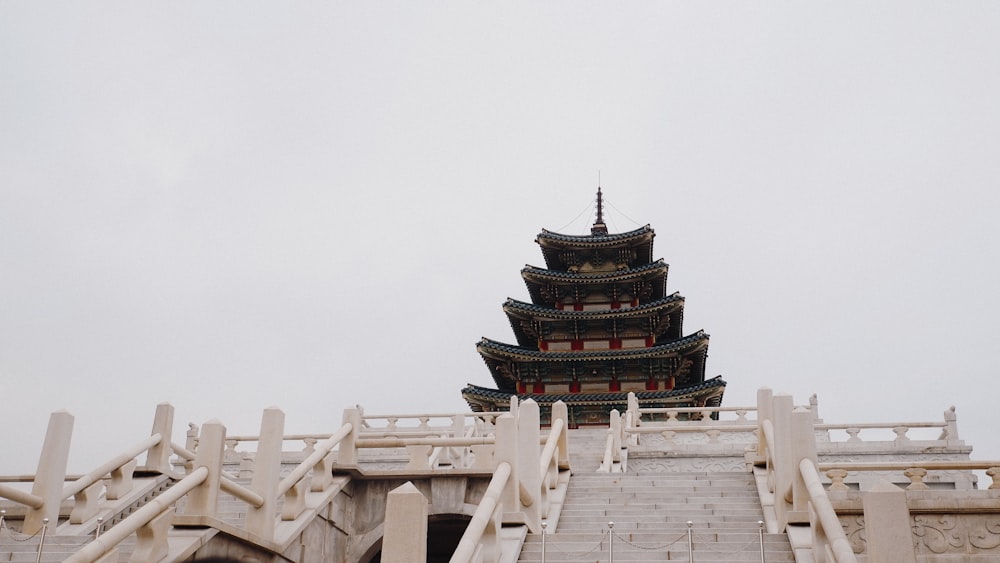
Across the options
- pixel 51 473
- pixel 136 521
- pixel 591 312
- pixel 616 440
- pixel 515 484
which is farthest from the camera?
A: pixel 591 312

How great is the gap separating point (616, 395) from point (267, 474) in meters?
23.1

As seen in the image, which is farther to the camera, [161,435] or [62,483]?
[161,435]

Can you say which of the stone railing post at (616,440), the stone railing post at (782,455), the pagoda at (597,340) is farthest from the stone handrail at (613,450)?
the pagoda at (597,340)

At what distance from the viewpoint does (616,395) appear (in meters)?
33.6

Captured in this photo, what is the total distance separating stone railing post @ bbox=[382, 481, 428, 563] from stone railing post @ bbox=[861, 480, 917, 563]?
367 cm

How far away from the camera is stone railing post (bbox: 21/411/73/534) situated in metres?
12.5

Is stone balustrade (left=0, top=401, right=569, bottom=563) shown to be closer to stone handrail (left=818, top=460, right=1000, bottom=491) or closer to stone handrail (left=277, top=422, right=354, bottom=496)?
stone handrail (left=277, top=422, right=354, bottom=496)

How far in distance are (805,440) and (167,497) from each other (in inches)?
281

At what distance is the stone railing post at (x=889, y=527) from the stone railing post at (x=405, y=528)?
12.0 feet

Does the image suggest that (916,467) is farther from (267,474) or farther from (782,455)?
(267,474)

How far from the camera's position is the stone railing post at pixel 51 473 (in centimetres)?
1245

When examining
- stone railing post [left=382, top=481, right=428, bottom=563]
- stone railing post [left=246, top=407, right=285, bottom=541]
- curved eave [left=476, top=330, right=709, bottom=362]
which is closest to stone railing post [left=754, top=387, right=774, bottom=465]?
stone railing post [left=246, top=407, right=285, bottom=541]

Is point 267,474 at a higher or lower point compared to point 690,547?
higher

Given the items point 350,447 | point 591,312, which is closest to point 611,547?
point 350,447
